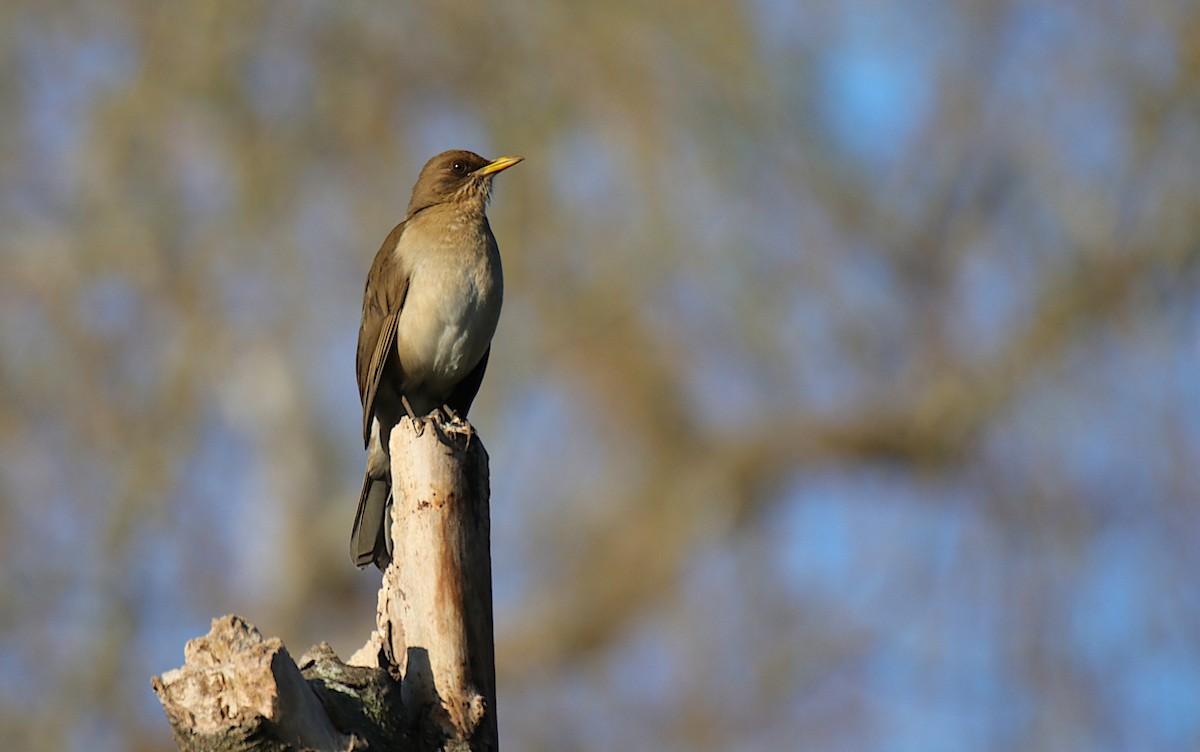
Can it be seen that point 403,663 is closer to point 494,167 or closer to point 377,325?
point 377,325

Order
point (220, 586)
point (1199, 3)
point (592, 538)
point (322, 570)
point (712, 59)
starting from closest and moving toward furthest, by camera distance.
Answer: point (1199, 3) → point (712, 59) → point (220, 586) → point (592, 538) → point (322, 570)

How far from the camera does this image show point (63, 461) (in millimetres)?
10961

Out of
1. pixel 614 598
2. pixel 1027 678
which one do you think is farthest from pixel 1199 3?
pixel 614 598

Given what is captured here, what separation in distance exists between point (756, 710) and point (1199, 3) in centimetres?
550

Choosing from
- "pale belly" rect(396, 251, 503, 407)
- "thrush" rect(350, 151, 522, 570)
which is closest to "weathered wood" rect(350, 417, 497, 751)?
"thrush" rect(350, 151, 522, 570)

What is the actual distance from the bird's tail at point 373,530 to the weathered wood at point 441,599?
1.25 m

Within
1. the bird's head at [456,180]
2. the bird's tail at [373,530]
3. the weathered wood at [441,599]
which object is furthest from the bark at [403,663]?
the bird's head at [456,180]

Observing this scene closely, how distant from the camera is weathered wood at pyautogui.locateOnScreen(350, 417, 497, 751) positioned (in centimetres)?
428

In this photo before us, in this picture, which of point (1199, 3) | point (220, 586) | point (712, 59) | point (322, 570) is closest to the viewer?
point (1199, 3)

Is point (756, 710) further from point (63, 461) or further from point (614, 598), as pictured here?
point (63, 461)

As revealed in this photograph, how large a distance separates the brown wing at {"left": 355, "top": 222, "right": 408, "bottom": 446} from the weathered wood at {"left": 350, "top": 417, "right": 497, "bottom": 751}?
2.01m

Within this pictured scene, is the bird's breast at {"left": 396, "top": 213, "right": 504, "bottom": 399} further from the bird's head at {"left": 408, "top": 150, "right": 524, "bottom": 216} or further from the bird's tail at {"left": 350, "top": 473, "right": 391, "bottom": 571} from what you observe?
the bird's tail at {"left": 350, "top": 473, "right": 391, "bottom": 571}

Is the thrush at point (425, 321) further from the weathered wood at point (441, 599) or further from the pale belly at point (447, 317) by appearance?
the weathered wood at point (441, 599)

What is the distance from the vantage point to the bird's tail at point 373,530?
19.5 ft
